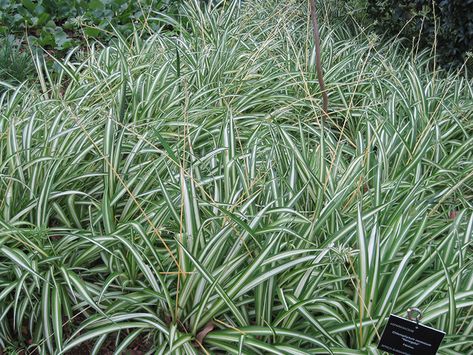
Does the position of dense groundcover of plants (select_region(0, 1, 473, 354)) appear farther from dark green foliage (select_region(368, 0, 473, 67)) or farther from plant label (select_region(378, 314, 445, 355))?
dark green foliage (select_region(368, 0, 473, 67))

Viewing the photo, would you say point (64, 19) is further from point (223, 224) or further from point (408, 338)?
point (408, 338)

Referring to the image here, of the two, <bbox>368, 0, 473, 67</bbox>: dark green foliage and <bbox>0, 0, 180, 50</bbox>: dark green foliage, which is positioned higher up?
<bbox>0, 0, 180, 50</bbox>: dark green foliage

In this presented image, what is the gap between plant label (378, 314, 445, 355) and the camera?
1.97 m

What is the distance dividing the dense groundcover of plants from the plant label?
15 centimetres

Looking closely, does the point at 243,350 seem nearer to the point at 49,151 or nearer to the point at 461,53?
the point at 49,151

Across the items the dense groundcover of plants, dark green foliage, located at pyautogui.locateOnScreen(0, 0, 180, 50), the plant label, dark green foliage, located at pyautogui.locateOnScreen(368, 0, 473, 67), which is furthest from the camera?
dark green foliage, located at pyautogui.locateOnScreen(0, 0, 180, 50)

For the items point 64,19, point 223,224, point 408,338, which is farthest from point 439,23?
point 408,338

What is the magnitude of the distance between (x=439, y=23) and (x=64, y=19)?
3383mm

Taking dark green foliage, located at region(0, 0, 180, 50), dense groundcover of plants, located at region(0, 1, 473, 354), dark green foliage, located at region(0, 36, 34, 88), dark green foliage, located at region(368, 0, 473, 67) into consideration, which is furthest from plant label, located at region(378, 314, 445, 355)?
dark green foliage, located at region(0, 0, 180, 50)

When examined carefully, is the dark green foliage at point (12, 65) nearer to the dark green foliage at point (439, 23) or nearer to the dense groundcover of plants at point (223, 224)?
the dense groundcover of plants at point (223, 224)

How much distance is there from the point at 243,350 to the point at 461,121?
7.66ft

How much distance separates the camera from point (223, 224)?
250 cm

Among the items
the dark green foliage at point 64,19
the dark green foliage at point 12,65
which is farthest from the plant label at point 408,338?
the dark green foliage at point 64,19

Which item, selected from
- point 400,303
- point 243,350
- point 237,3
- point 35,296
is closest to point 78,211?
point 35,296
